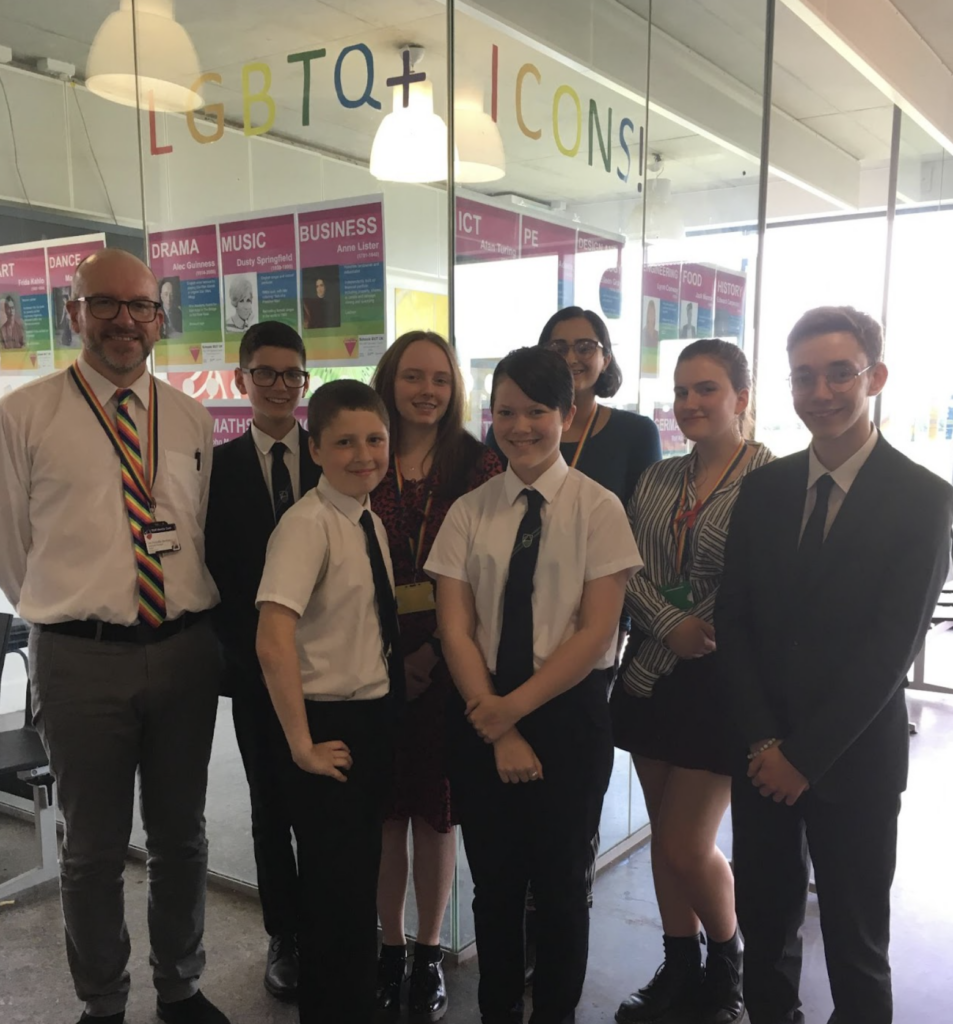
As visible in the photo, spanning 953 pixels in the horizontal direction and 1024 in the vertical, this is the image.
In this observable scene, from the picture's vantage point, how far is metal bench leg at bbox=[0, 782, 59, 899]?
2.80m

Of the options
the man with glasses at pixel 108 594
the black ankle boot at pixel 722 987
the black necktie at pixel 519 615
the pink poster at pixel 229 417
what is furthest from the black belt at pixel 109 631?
the black ankle boot at pixel 722 987

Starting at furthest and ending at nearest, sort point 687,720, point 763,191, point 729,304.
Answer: point 729,304
point 763,191
point 687,720

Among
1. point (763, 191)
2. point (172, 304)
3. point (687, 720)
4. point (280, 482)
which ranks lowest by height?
point (687, 720)

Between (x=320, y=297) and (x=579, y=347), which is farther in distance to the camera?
(x=320, y=297)

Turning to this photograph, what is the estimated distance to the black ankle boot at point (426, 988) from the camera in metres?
2.16

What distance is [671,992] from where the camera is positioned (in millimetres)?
2186

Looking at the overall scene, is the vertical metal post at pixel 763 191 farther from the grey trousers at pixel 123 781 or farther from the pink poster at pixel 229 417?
the grey trousers at pixel 123 781

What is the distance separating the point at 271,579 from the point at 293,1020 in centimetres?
128

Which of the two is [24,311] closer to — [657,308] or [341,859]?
[657,308]

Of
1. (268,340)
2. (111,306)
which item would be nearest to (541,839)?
(268,340)

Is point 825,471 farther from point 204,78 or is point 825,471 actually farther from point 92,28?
point 92,28

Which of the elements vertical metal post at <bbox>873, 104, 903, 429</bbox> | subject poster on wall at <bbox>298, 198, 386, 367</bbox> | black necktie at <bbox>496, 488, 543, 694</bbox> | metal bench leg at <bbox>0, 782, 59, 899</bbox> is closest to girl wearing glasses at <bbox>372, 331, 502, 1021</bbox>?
black necktie at <bbox>496, 488, 543, 694</bbox>

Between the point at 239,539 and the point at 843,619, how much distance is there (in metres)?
1.31

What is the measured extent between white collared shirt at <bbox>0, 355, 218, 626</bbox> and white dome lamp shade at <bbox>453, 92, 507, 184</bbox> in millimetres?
1120
